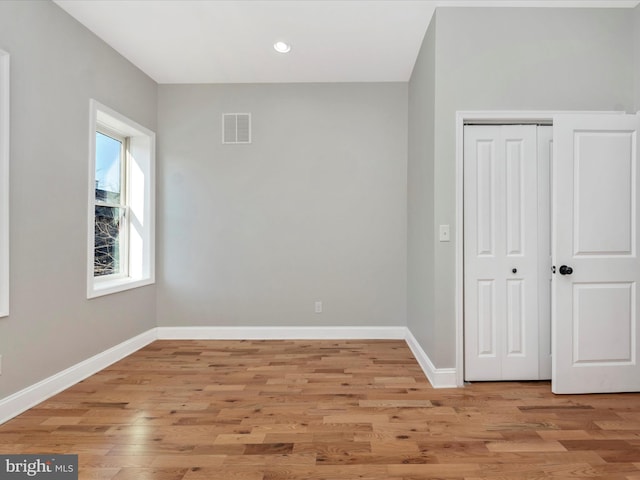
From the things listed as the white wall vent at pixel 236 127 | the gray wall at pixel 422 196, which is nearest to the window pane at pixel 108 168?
the white wall vent at pixel 236 127

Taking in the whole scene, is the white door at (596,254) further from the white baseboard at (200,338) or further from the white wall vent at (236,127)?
the white wall vent at (236,127)

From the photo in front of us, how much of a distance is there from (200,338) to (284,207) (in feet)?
5.92

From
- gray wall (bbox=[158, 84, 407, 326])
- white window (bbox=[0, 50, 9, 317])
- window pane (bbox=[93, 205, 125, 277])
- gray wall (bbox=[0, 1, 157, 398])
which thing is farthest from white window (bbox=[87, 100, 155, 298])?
white window (bbox=[0, 50, 9, 317])

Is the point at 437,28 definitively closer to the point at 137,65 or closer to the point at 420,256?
the point at 420,256

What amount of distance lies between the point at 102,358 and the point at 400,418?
268 centimetres

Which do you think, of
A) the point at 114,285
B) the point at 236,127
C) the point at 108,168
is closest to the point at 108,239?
the point at 114,285

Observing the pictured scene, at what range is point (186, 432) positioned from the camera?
7.55 ft

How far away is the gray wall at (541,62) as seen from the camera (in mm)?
2971

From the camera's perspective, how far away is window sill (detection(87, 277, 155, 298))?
10.9ft

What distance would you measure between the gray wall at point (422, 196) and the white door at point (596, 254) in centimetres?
91

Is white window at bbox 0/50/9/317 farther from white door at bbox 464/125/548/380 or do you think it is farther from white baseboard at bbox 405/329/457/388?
white door at bbox 464/125/548/380

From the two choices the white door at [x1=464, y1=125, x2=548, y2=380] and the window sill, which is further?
the window sill

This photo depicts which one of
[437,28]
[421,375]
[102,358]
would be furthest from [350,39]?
[102,358]

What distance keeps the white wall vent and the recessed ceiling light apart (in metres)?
0.96
